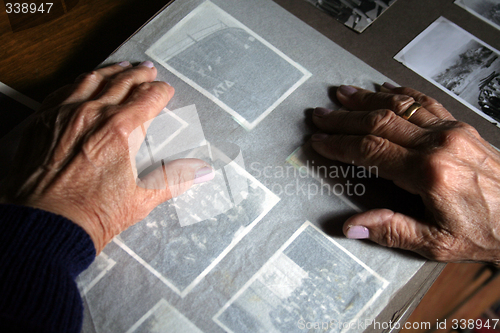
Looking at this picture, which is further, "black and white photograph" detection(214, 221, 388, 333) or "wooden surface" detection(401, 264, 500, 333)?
"wooden surface" detection(401, 264, 500, 333)

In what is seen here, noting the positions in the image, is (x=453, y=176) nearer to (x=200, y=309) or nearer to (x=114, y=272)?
(x=200, y=309)

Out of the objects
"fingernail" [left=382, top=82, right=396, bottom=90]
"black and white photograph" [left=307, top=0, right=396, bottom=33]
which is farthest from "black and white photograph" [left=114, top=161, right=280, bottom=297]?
"black and white photograph" [left=307, top=0, right=396, bottom=33]

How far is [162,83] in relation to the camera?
791 mm

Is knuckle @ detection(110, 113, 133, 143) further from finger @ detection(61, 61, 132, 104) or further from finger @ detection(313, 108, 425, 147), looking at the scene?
finger @ detection(313, 108, 425, 147)

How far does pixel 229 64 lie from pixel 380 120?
358 mm

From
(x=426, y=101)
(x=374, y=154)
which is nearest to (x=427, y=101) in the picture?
(x=426, y=101)

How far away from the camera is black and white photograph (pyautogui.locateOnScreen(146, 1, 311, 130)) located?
82 centimetres

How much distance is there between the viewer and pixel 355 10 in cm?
97

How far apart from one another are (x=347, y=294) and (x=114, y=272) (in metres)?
0.43

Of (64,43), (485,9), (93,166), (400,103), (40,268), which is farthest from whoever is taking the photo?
(485,9)

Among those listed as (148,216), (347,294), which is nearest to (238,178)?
(148,216)

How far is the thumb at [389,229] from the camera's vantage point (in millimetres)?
700

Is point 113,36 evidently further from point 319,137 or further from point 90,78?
point 319,137

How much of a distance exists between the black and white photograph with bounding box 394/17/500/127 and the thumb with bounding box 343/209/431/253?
38cm
